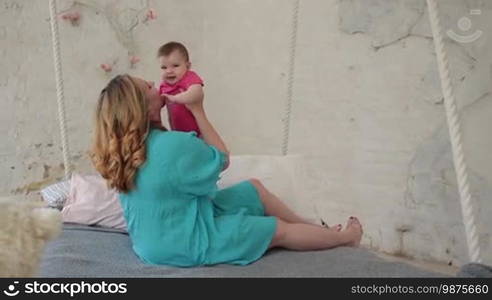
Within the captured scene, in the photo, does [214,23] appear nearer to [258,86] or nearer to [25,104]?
[258,86]

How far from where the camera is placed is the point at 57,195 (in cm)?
217

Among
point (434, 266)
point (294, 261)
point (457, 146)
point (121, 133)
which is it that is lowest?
point (434, 266)

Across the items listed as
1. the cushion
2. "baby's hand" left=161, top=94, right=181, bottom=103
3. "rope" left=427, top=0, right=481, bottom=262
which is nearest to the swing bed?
"rope" left=427, top=0, right=481, bottom=262

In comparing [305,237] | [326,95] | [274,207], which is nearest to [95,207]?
[274,207]

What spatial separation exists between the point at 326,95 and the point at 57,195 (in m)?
1.30

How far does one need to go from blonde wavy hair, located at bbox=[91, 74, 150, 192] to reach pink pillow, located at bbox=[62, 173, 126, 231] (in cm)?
44

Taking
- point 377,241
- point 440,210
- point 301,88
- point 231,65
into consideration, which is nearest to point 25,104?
point 231,65

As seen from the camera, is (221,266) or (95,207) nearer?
(221,266)

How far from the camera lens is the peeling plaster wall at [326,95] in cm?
234

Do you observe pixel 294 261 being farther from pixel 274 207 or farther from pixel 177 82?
pixel 177 82

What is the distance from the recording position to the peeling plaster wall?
2340 millimetres

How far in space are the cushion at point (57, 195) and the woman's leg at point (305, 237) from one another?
900 millimetres

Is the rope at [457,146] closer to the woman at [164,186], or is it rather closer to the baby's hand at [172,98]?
the woman at [164,186]

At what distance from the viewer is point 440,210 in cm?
238
